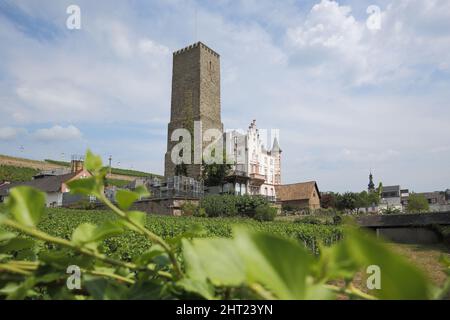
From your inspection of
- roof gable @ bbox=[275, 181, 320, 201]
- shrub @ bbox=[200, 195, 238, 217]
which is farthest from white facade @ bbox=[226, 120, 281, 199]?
shrub @ bbox=[200, 195, 238, 217]

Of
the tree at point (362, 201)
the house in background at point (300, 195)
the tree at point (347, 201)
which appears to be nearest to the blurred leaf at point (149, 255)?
the house in background at point (300, 195)

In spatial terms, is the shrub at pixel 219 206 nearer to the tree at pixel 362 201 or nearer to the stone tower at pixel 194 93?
the stone tower at pixel 194 93

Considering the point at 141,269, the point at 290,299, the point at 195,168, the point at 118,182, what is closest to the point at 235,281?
the point at 290,299

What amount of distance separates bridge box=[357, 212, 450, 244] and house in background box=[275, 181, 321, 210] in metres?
15.8

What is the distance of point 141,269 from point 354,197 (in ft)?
169

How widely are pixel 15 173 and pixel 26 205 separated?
235 ft

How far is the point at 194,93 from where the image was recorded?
38906 millimetres

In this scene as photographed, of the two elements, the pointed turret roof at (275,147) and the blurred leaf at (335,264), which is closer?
the blurred leaf at (335,264)

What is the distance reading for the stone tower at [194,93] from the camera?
38.5m

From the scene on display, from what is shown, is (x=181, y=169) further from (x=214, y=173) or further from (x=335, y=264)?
(x=335, y=264)

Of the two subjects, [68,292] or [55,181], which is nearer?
[68,292]
